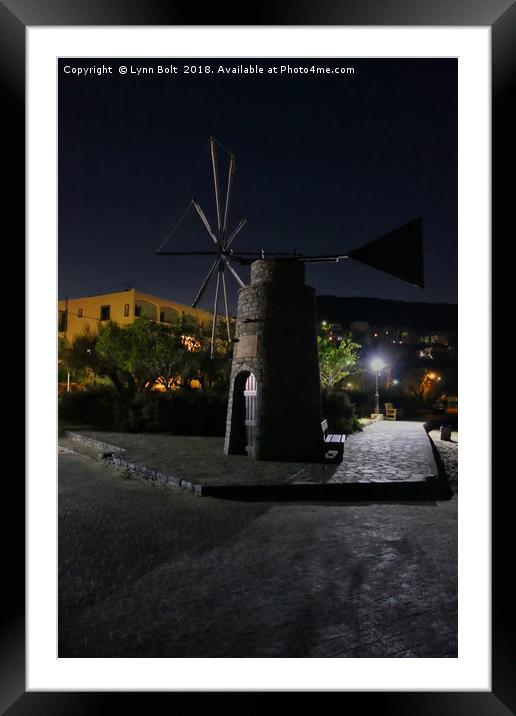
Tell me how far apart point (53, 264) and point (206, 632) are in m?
3.22

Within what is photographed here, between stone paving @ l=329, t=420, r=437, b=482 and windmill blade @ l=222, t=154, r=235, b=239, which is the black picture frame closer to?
stone paving @ l=329, t=420, r=437, b=482

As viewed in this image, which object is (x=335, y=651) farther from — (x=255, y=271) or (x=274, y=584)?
(x=255, y=271)

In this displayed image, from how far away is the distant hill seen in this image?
86125 mm

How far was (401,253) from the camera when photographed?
7121 millimetres

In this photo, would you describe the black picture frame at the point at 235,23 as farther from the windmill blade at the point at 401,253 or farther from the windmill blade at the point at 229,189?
the windmill blade at the point at 229,189

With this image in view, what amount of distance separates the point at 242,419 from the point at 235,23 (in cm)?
911

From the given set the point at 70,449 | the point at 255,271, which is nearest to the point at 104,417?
the point at 70,449

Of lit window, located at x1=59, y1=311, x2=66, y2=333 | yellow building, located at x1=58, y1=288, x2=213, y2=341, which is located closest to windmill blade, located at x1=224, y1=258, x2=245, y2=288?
yellow building, located at x1=58, y1=288, x2=213, y2=341

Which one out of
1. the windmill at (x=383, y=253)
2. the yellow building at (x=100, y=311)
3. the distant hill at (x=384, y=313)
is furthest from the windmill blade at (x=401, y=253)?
the distant hill at (x=384, y=313)

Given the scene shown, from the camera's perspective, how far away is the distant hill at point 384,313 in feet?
283

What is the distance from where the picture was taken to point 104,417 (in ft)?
62.3

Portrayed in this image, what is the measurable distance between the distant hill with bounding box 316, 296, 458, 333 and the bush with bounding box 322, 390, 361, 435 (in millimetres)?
65842

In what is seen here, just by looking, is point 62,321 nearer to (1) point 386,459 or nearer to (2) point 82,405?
(2) point 82,405

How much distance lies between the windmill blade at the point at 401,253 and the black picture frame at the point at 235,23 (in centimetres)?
358
